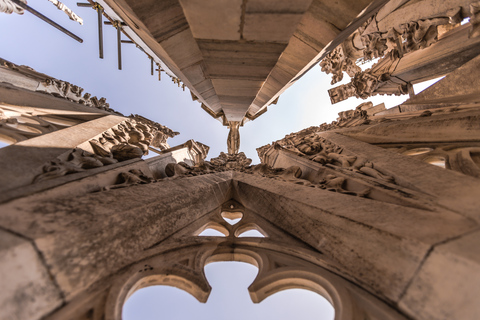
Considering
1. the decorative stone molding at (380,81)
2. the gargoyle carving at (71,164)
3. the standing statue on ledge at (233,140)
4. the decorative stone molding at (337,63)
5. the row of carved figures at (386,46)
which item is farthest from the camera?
the decorative stone molding at (337,63)

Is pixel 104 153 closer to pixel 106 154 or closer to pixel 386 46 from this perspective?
pixel 106 154

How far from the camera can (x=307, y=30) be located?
2.91 meters

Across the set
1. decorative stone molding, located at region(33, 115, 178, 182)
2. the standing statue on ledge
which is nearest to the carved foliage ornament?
decorative stone molding, located at region(33, 115, 178, 182)

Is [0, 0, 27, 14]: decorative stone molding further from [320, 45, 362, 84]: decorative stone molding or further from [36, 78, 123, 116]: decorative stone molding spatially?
[320, 45, 362, 84]: decorative stone molding

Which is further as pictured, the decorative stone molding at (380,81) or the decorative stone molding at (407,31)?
the decorative stone molding at (380,81)

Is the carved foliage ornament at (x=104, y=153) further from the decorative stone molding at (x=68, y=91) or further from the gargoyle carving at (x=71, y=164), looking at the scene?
the decorative stone molding at (x=68, y=91)

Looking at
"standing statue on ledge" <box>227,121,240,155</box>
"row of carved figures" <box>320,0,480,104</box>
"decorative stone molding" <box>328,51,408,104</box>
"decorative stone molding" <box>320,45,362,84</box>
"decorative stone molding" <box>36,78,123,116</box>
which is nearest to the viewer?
"row of carved figures" <box>320,0,480,104</box>

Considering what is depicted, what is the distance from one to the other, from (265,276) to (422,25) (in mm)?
8209

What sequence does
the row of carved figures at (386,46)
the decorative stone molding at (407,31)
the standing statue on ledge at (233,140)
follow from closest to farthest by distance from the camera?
1. the decorative stone molding at (407,31)
2. the row of carved figures at (386,46)
3. the standing statue on ledge at (233,140)

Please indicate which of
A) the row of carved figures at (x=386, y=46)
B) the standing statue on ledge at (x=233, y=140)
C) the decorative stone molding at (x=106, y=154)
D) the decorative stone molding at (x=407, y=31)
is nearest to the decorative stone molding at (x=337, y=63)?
the row of carved figures at (x=386, y=46)

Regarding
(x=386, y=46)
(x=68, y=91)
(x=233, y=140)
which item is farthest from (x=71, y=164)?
(x=386, y=46)

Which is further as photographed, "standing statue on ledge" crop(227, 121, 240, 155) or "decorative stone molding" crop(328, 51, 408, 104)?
"standing statue on ledge" crop(227, 121, 240, 155)

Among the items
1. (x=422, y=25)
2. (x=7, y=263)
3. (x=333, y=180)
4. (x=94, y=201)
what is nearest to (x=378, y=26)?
(x=422, y=25)

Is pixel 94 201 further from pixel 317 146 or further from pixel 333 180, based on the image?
pixel 317 146
